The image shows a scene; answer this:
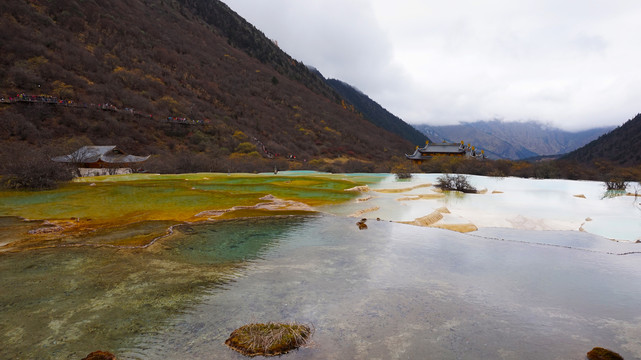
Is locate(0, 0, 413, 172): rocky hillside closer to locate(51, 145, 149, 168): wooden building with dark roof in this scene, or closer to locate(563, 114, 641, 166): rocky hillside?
locate(51, 145, 149, 168): wooden building with dark roof

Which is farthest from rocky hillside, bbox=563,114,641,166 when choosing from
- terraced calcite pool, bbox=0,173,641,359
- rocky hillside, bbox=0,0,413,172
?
terraced calcite pool, bbox=0,173,641,359

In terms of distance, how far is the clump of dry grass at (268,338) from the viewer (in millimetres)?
3955

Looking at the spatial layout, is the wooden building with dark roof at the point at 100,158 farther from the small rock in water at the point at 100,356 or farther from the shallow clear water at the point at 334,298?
the small rock in water at the point at 100,356

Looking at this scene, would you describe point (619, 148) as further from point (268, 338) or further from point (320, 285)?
point (268, 338)

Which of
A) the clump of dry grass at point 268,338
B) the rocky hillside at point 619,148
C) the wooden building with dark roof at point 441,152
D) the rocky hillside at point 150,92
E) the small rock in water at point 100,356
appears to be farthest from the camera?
the rocky hillside at point 619,148

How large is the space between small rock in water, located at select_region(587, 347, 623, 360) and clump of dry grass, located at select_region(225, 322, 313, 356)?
3.67 metres

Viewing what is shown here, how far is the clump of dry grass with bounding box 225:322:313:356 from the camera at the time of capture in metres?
3.96

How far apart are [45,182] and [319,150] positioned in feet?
188

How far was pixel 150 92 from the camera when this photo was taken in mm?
57656

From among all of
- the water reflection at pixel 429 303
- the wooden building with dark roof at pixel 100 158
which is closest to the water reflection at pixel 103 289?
the water reflection at pixel 429 303

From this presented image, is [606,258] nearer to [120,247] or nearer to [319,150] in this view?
[120,247]

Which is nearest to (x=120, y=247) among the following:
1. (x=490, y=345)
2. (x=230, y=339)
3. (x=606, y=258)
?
(x=230, y=339)

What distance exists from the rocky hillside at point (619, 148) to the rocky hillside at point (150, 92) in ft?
166

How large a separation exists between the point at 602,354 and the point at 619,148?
3923 inches
